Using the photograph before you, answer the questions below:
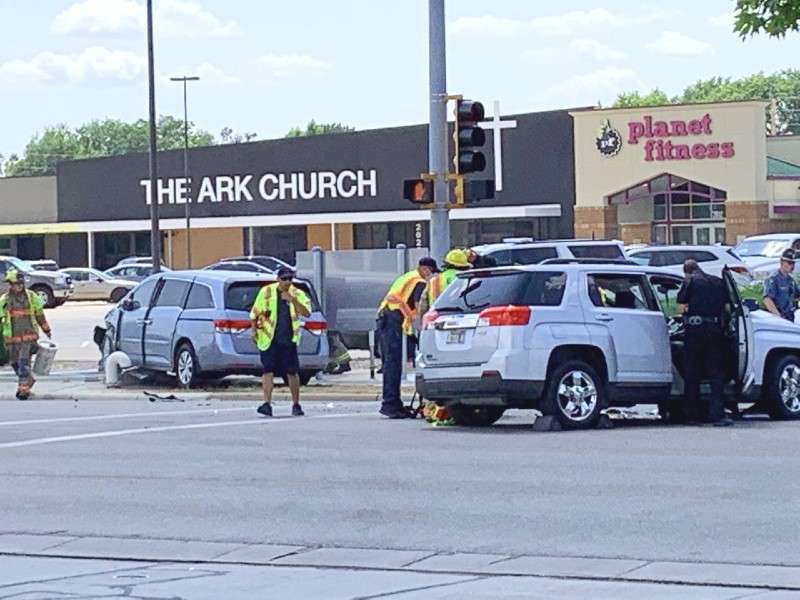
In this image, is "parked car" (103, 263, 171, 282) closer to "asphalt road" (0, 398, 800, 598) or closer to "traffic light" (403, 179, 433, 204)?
"traffic light" (403, 179, 433, 204)

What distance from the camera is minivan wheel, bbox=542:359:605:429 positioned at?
17.0 meters

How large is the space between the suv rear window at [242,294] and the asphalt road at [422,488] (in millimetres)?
5061

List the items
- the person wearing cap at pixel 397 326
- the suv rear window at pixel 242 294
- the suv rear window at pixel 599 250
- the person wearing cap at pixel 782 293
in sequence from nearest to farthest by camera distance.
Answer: the person wearing cap at pixel 397 326, the person wearing cap at pixel 782 293, the suv rear window at pixel 242 294, the suv rear window at pixel 599 250

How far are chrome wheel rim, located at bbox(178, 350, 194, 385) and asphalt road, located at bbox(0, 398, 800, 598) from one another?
17.2ft

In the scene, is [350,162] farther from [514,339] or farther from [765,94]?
[765,94]

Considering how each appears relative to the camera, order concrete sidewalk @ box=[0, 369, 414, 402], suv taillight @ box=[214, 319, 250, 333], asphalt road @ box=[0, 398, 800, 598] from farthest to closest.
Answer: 1. suv taillight @ box=[214, 319, 250, 333]
2. concrete sidewalk @ box=[0, 369, 414, 402]
3. asphalt road @ box=[0, 398, 800, 598]

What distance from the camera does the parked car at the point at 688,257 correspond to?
35.3m

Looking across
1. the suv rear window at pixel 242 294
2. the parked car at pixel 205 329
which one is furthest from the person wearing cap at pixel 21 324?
the suv rear window at pixel 242 294

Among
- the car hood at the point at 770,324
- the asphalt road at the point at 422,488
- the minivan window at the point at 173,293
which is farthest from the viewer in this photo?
the minivan window at the point at 173,293

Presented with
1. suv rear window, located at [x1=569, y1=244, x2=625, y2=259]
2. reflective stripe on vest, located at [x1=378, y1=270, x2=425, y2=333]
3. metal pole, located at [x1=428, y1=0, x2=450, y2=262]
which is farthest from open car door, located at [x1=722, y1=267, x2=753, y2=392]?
suv rear window, located at [x1=569, y1=244, x2=625, y2=259]

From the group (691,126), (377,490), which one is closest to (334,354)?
(377,490)

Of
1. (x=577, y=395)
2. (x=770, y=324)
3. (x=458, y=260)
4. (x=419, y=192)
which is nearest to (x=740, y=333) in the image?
(x=770, y=324)

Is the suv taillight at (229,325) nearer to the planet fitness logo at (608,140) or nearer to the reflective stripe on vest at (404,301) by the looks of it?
the reflective stripe on vest at (404,301)

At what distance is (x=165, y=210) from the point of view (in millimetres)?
72812
